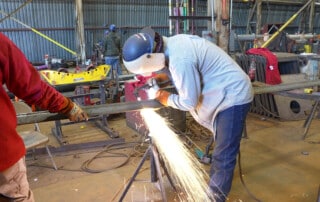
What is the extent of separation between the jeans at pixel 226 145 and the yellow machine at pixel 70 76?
10.5ft

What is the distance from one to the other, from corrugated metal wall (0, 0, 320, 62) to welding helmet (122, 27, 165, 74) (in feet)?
26.6

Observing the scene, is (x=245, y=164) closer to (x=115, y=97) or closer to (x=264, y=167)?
(x=264, y=167)

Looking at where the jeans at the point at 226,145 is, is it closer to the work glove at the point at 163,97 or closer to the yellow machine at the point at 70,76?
the work glove at the point at 163,97

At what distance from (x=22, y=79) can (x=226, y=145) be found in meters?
1.49

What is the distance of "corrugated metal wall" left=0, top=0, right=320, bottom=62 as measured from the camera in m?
10.7

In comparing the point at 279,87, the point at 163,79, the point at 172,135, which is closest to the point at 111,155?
the point at 172,135

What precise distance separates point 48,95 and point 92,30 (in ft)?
35.7

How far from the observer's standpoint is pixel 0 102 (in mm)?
1431

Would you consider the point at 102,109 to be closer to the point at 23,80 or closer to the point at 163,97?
the point at 163,97

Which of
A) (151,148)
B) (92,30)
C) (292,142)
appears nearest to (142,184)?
(151,148)

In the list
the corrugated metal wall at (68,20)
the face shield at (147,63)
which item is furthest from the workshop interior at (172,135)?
the corrugated metal wall at (68,20)

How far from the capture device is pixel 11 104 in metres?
1.53

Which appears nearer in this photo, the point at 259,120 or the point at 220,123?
the point at 220,123

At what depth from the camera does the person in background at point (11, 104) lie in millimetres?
1414
